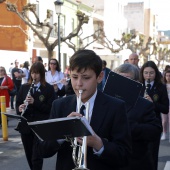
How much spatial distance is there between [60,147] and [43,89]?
12.3 ft

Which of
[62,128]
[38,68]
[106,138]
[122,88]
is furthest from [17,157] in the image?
[62,128]

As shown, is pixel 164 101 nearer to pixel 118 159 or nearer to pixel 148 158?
pixel 148 158

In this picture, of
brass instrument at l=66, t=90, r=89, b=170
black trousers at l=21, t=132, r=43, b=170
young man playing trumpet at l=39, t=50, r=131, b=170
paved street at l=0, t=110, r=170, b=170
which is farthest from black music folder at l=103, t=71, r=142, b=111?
paved street at l=0, t=110, r=170, b=170

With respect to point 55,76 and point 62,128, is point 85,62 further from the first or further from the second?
point 55,76

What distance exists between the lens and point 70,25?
41594 mm

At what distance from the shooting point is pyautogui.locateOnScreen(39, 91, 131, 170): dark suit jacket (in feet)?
9.10

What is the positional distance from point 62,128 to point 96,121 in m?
0.43

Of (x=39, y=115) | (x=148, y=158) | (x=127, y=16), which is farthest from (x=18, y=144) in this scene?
(x=127, y=16)

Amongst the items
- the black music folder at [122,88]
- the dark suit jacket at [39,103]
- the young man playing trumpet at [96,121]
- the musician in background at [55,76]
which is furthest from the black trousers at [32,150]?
the musician in background at [55,76]

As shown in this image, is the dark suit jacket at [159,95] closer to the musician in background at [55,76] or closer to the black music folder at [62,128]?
the black music folder at [62,128]

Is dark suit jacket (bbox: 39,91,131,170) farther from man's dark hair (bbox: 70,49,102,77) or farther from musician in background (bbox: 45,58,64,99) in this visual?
musician in background (bbox: 45,58,64,99)

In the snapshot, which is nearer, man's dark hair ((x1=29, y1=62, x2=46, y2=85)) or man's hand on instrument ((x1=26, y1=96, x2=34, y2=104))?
man's hand on instrument ((x1=26, y1=96, x2=34, y2=104))

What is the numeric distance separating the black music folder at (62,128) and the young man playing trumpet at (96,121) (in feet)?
0.73

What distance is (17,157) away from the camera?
8.31m
